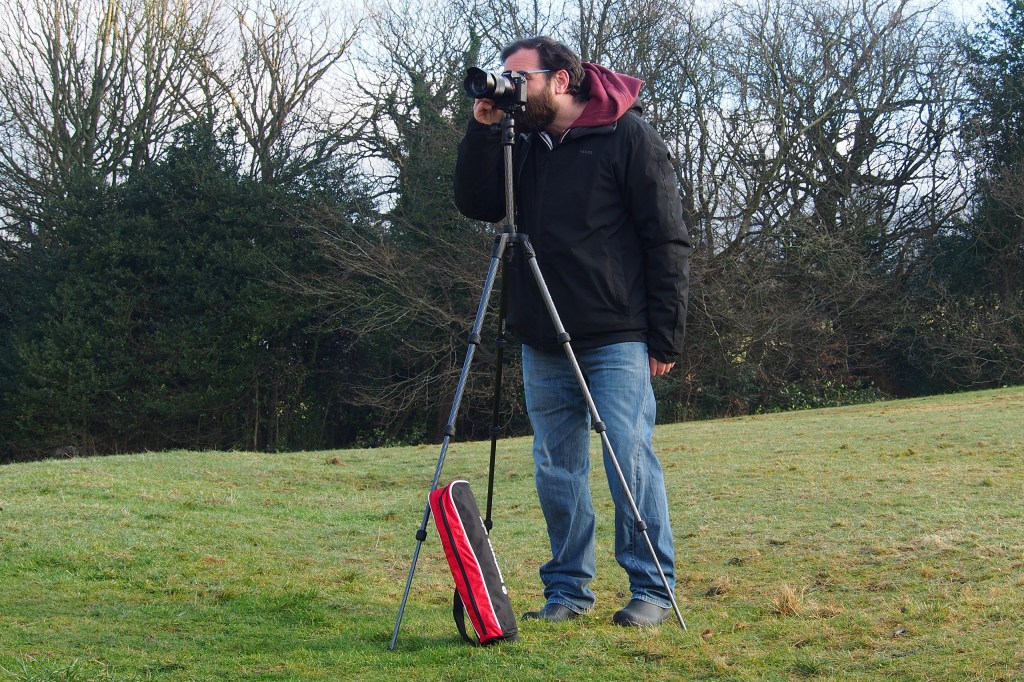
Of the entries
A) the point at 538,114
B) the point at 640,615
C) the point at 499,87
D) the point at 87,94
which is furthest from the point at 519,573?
the point at 87,94

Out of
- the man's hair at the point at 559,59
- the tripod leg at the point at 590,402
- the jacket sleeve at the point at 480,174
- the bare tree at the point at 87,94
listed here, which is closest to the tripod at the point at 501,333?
the tripod leg at the point at 590,402

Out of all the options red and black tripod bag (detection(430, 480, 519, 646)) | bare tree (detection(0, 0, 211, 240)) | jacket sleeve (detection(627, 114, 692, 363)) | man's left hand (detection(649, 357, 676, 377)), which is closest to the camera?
red and black tripod bag (detection(430, 480, 519, 646))

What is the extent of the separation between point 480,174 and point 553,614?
1.72 m

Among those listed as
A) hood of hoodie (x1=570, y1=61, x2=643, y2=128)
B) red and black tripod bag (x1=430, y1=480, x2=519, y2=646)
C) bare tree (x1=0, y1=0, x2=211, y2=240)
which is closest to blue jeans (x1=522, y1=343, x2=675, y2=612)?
red and black tripod bag (x1=430, y1=480, x2=519, y2=646)

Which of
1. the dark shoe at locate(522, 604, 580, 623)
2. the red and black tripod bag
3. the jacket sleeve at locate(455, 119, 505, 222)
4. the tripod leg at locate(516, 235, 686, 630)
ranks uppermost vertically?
the jacket sleeve at locate(455, 119, 505, 222)

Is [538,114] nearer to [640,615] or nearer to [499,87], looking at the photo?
[499,87]

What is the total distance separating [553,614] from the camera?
3842 millimetres

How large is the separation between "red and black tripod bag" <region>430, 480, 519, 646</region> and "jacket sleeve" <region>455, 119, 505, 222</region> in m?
1.14

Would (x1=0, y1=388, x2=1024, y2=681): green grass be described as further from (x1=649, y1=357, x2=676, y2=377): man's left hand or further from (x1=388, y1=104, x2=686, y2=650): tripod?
(x1=649, y1=357, x2=676, y2=377): man's left hand

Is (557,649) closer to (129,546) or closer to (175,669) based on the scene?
(175,669)

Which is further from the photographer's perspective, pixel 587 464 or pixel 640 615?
pixel 587 464

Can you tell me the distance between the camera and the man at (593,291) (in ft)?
12.6

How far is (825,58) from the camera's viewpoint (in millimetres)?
22422

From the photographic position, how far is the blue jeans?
3863 millimetres
